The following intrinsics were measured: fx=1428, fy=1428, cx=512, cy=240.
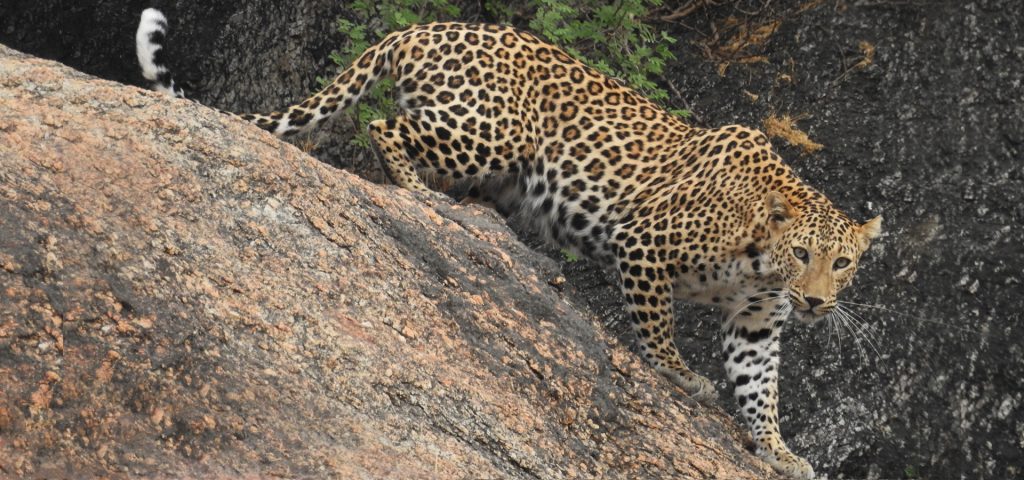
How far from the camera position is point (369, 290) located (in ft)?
25.0

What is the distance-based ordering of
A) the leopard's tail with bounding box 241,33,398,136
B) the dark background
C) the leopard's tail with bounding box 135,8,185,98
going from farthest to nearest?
the dark background, the leopard's tail with bounding box 241,33,398,136, the leopard's tail with bounding box 135,8,185,98

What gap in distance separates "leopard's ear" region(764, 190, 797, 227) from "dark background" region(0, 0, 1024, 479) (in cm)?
215

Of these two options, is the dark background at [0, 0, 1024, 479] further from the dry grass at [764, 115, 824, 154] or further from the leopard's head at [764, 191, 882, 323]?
the leopard's head at [764, 191, 882, 323]

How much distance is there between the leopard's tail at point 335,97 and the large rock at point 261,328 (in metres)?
1.28

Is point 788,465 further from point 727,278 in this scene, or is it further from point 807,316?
point 727,278

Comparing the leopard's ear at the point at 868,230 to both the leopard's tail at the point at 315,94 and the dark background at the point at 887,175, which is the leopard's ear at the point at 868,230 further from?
the leopard's tail at the point at 315,94

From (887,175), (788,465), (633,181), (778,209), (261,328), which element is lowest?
(261,328)

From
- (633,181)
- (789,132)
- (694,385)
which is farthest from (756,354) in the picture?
(789,132)

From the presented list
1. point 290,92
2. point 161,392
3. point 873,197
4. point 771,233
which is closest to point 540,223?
point 771,233

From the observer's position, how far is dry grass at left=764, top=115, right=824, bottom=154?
13602 mm

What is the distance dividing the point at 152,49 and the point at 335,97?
1.41 metres

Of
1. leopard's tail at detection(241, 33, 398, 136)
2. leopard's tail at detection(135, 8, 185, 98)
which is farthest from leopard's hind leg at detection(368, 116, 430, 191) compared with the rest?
leopard's tail at detection(135, 8, 185, 98)

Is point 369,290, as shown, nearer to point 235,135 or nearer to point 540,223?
point 235,135

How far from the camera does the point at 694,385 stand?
31.1 feet
